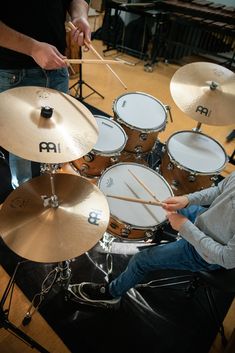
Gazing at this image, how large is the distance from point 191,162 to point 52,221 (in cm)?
112

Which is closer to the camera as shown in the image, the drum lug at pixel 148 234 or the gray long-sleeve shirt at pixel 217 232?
the gray long-sleeve shirt at pixel 217 232

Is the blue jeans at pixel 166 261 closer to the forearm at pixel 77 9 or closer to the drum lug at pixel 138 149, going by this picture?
the drum lug at pixel 138 149

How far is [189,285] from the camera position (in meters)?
1.87

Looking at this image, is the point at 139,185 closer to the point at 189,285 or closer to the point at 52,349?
the point at 189,285

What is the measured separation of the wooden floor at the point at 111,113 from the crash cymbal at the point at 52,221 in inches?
28.5

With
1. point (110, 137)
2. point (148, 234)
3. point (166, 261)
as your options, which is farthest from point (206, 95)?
point (166, 261)

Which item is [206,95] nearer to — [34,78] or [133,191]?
[133,191]

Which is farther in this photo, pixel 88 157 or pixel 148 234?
pixel 88 157

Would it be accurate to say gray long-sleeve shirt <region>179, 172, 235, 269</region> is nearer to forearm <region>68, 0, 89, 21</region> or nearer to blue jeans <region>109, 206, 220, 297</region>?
blue jeans <region>109, 206, 220, 297</region>

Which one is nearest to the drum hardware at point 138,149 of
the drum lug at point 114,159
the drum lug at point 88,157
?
the drum lug at point 114,159

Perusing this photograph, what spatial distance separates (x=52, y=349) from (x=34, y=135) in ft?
3.86

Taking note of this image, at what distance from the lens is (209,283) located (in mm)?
1313

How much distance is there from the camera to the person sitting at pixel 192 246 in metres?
1.24

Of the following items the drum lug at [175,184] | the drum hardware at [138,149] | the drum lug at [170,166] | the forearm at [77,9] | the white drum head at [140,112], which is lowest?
the drum lug at [175,184]
